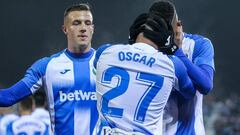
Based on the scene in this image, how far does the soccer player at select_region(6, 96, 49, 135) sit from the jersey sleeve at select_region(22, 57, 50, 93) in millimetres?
2698

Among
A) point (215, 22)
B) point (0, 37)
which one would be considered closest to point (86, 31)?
point (0, 37)

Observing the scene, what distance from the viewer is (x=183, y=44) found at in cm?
502

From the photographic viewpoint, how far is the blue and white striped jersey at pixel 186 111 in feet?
16.2

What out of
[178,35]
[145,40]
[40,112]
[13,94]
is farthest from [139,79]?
[40,112]

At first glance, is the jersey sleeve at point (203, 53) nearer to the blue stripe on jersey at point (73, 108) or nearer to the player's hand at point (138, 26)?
the player's hand at point (138, 26)

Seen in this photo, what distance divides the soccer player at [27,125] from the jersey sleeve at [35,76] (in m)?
2.70

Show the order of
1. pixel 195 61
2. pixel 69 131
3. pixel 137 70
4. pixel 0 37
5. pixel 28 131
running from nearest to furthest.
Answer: pixel 137 70, pixel 195 61, pixel 69 131, pixel 28 131, pixel 0 37

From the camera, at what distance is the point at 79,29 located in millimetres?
5832

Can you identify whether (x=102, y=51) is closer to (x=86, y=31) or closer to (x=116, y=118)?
(x=116, y=118)

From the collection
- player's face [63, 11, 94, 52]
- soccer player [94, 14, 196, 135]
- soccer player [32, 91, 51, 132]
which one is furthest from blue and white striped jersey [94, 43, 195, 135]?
soccer player [32, 91, 51, 132]

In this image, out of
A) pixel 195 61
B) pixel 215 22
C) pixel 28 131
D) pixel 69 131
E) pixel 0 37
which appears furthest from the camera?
pixel 215 22

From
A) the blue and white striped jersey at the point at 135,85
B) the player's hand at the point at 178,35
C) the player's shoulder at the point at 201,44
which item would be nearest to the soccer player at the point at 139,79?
the blue and white striped jersey at the point at 135,85

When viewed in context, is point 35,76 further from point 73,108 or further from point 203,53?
point 203,53

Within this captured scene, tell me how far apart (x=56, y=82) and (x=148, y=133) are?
Answer: 1.63m
